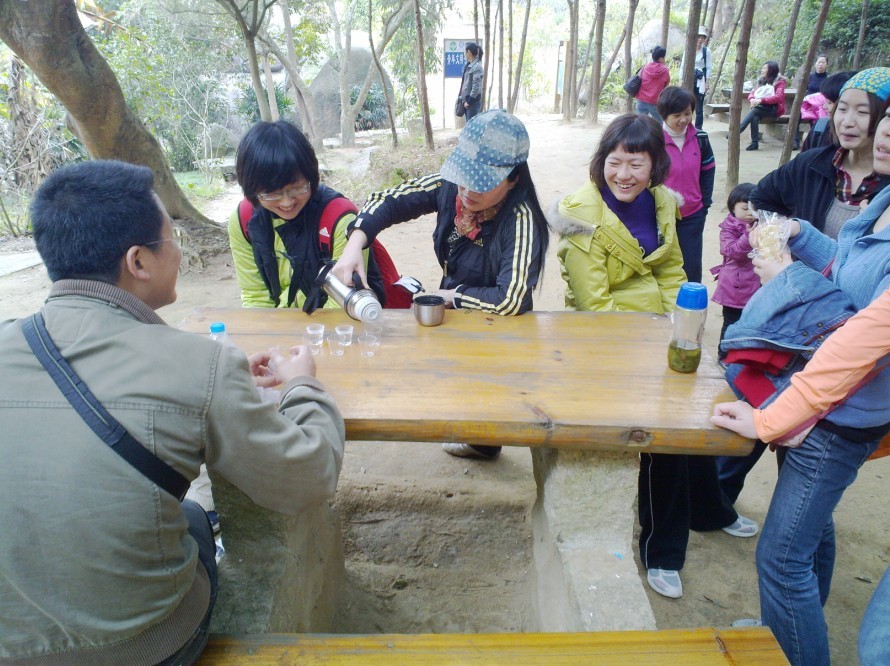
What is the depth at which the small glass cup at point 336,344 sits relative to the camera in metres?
2.03

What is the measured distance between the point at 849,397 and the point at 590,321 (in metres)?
0.90

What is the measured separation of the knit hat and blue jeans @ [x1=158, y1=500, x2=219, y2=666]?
9.03 feet

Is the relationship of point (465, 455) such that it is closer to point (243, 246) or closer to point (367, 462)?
point (367, 462)

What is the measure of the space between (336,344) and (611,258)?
118 centimetres

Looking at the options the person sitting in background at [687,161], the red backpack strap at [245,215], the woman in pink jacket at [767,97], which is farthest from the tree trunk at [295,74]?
the red backpack strap at [245,215]

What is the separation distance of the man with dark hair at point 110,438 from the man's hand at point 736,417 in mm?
1056

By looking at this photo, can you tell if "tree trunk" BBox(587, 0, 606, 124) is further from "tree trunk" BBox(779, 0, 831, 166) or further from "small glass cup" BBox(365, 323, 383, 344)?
"small glass cup" BBox(365, 323, 383, 344)

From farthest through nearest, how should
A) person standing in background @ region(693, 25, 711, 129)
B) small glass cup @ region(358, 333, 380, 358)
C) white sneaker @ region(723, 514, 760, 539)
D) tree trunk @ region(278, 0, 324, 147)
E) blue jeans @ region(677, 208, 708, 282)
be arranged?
tree trunk @ region(278, 0, 324, 147) → person standing in background @ region(693, 25, 711, 129) → blue jeans @ region(677, 208, 708, 282) → white sneaker @ region(723, 514, 760, 539) → small glass cup @ region(358, 333, 380, 358)

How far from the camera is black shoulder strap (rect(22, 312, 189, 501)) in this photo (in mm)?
1049

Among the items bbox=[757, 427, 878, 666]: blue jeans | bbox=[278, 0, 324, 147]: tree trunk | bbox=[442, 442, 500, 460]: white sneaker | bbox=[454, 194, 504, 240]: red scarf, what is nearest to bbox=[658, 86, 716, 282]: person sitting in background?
bbox=[442, 442, 500, 460]: white sneaker

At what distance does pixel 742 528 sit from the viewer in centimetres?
272

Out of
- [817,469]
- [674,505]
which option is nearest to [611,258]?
[674,505]

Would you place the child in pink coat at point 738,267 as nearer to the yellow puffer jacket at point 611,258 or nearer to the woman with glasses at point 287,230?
the yellow puffer jacket at point 611,258

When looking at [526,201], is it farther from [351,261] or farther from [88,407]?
[88,407]
